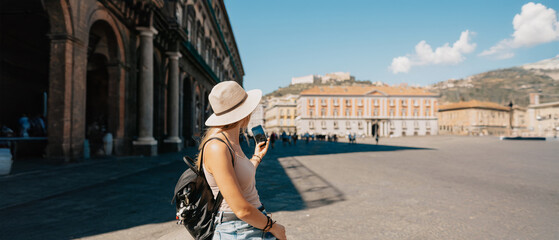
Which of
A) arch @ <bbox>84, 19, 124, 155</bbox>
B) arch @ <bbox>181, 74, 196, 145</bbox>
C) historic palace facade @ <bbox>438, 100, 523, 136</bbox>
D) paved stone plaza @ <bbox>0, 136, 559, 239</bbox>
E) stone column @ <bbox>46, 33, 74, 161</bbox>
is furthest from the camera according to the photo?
historic palace facade @ <bbox>438, 100, 523, 136</bbox>

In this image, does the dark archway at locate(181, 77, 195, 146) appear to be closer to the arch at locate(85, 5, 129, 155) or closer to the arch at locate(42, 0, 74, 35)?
the arch at locate(85, 5, 129, 155)

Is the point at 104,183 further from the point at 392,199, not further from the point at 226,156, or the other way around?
the point at 226,156

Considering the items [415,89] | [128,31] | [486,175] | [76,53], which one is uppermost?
[415,89]

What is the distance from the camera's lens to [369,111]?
304ft

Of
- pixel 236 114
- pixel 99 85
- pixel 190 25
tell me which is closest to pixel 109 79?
pixel 99 85

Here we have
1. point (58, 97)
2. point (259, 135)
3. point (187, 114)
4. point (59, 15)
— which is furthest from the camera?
point (187, 114)

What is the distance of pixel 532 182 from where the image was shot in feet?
25.7

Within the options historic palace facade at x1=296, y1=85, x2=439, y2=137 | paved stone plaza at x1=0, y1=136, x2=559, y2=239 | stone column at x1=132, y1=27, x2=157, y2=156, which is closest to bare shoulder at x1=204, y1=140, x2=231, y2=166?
paved stone plaza at x1=0, y1=136, x2=559, y2=239

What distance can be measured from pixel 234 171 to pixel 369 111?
310ft

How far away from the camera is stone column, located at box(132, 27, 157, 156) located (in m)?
15.3

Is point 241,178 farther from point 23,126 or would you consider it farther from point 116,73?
point 23,126

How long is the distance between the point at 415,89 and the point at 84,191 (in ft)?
322

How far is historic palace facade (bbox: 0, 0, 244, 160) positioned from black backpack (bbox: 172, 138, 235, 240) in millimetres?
10410

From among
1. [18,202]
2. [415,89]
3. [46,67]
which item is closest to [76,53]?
[18,202]
